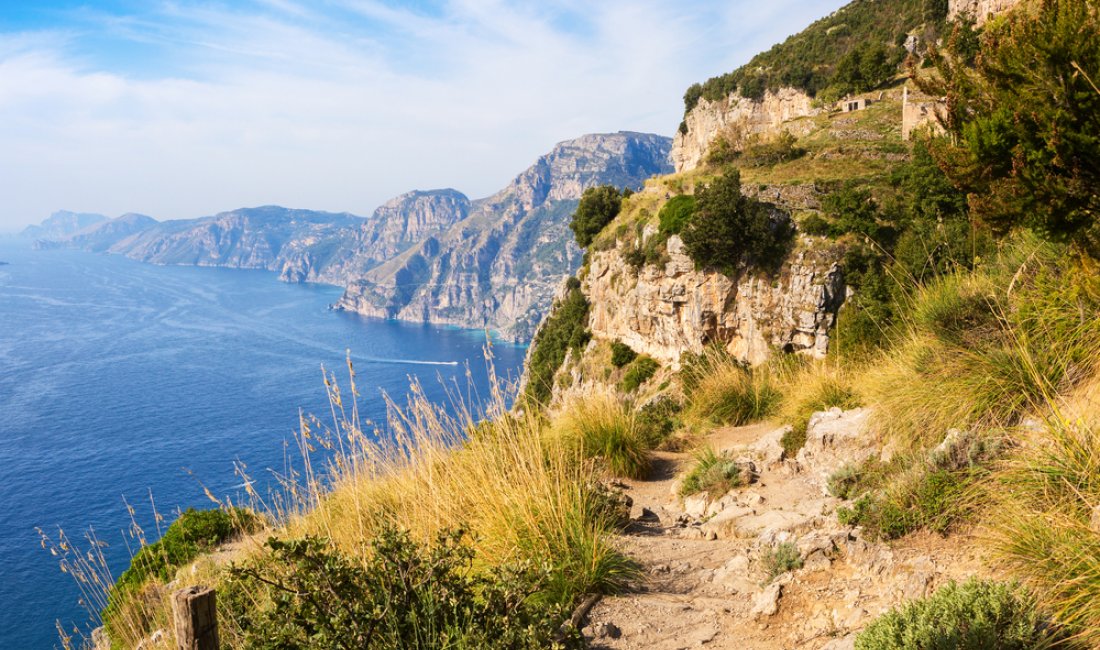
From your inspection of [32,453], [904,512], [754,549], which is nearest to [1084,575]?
[904,512]

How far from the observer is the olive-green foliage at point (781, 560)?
180 inches

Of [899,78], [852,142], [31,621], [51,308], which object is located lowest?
[31,621]

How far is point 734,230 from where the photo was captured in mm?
29516

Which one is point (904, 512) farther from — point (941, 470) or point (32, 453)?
point (32, 453)

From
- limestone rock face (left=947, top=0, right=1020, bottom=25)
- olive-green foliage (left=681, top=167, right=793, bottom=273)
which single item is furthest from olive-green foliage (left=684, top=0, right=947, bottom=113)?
olive-green foliage (left=681, top=167, right=793, bottom=273)

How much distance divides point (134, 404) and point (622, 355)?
3503 inches

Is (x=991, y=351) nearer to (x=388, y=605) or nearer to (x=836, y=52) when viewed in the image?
(x=388, y=605)

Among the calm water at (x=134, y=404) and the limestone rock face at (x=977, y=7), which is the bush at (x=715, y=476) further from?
the limestone rock face at (x=977, y=7)

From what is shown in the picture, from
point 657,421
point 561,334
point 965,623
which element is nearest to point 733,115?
point 561,334

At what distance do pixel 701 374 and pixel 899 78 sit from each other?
48275 mm

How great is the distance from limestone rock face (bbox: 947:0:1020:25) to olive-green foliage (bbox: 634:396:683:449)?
1500 inches

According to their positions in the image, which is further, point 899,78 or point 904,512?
point 899,78

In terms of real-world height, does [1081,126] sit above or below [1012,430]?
above

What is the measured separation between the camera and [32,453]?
73062 millimetres
